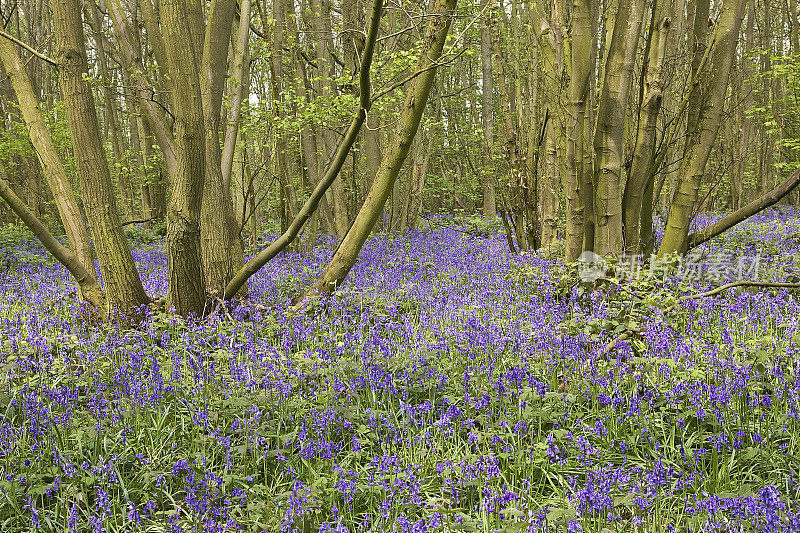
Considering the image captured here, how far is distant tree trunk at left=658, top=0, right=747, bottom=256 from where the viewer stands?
615 cm

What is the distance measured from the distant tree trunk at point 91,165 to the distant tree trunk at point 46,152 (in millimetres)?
541

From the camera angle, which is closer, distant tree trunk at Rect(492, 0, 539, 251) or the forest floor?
the forest floor

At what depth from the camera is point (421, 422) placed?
3.81m

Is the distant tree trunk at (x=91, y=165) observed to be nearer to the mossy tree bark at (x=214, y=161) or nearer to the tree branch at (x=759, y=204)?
the mossy tree bark at (x=214, y=161)

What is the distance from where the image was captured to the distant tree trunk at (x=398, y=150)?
19.7 feet

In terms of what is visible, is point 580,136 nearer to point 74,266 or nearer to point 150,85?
point 150,85

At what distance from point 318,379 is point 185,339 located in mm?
1390

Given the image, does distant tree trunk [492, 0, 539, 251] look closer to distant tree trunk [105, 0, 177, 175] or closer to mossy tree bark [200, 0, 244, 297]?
mossy tree bark [200, 0, 244, 297]

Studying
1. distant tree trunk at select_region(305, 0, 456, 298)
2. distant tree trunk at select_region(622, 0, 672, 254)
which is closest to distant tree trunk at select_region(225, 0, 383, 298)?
distant tree trunk at select_region(305, 0, 456, 298)

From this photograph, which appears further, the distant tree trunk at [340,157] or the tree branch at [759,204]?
the tree branch at [759,204]

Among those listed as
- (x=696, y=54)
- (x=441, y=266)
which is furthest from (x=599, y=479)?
(x=441, y=266)

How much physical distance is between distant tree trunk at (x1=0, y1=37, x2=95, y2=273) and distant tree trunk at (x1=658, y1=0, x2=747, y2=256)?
6.70 metres

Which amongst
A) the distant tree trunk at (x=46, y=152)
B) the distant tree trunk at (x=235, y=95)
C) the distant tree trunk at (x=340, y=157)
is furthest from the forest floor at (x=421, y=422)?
the distant tree trunk at (x=235, y=95)

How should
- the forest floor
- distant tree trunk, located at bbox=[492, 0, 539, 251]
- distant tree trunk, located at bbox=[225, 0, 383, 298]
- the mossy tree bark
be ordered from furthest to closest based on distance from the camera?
distant tree trunk, located at bbox=[492, 0, 539, 251]
the mossy tree bark
distant tree trunk, located at bbox=[225, 0, 383, 298]
the forest floor
